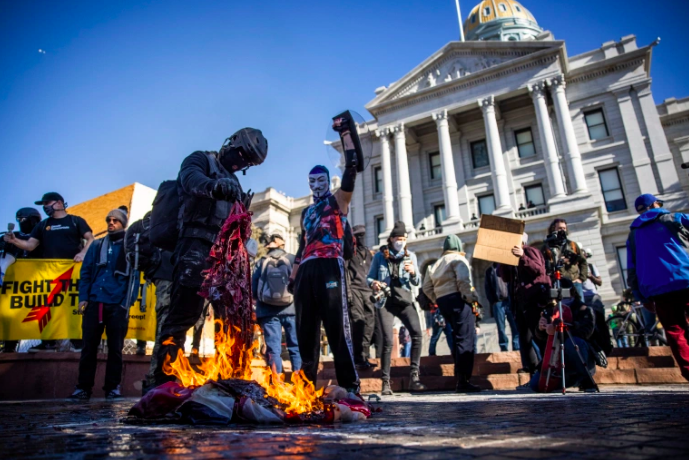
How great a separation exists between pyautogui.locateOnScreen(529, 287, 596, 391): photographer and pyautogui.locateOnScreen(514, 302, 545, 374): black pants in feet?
1.03

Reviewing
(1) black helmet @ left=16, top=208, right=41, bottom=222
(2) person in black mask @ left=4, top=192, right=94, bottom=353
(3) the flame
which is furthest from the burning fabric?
(1) black helmet @ left=16, top=208, right=41, bottom=222

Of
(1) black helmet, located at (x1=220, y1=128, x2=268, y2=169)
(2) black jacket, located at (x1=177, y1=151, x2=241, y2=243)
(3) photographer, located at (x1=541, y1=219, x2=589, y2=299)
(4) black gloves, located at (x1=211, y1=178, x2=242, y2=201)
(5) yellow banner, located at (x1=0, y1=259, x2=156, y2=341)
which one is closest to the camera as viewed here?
(4) black gloves, located at (x1=211, y1=178, x2=242, y2=201)

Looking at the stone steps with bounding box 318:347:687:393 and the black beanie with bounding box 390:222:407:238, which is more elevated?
the black beanie with bounding box 390:222:407:238

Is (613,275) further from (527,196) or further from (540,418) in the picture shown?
(540,418)

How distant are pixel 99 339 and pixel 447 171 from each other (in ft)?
87.7

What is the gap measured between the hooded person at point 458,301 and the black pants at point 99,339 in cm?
410

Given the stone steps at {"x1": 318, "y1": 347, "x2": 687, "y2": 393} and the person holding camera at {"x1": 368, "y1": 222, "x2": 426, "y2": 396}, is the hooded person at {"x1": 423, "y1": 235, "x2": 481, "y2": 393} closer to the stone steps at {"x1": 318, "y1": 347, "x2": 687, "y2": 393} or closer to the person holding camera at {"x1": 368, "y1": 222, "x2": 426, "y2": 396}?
the person holding camera at {"x1": 368, "y1": 222, "x2": 426, "y2": 396}

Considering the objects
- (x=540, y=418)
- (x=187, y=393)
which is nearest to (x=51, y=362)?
(x=187, y=393)

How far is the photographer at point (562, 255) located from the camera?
5461 millimetres

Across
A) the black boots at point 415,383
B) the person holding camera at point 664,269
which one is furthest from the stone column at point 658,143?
the black boots at point 415,383

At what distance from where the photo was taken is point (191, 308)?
315 cm

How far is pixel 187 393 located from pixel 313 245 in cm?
145

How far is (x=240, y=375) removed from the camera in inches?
119

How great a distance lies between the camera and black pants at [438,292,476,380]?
5.43 m
